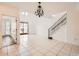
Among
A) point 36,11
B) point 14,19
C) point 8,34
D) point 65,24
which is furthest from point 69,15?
point 8,34

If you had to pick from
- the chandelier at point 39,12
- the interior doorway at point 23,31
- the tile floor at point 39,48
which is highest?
the chandelier at point 39,12

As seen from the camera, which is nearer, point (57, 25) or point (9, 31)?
point (9, 31)

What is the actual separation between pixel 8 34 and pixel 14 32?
141 mm

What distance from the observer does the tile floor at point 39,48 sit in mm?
2131

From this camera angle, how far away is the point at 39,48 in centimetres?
223

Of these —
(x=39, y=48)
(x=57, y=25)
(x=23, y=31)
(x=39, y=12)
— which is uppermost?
(x=39, y=12)

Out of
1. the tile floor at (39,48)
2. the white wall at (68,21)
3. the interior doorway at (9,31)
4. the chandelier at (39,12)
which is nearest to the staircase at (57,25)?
the white wall at (68,21)

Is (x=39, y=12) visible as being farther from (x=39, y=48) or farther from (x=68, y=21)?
(x=39, y=48)

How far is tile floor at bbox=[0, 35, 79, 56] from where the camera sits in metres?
2.13

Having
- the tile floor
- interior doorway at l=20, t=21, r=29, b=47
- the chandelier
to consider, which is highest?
the chandelier

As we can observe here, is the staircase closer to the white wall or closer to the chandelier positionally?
the white wall

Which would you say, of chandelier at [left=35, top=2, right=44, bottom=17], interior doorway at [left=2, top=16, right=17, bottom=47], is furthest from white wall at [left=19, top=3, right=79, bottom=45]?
interior doorway at [left=2, top=16, right=17, bottom=47]

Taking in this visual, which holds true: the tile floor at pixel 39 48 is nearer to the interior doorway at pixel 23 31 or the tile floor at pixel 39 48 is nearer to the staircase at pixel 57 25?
the interior doorway at pixel 23 31

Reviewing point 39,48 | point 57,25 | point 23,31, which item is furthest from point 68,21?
point 23,31
